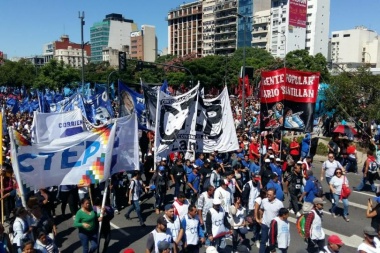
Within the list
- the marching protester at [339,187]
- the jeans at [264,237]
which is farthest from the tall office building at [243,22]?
the jeans at [264,237]

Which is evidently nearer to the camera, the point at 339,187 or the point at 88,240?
the point at 88,240

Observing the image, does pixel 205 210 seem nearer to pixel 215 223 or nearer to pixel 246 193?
pixel 215 223

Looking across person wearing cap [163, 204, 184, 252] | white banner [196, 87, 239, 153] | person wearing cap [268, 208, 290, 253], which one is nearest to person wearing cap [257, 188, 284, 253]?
person wearing cap [268, 208, 290, 253]

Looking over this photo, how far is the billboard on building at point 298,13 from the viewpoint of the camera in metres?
91.9

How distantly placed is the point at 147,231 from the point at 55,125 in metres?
4.35

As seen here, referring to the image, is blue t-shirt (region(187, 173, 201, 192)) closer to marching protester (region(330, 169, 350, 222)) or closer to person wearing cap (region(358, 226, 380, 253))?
marching protester (region(330, 169, 350, 222))

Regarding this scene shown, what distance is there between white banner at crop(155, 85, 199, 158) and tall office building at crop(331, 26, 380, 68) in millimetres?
116192

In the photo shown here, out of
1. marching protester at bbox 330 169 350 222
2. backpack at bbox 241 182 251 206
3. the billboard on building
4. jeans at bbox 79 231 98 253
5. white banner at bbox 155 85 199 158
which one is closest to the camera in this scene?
jeans at bbox 79 231 98 253

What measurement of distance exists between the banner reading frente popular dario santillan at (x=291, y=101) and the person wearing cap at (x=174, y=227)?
6.48 m

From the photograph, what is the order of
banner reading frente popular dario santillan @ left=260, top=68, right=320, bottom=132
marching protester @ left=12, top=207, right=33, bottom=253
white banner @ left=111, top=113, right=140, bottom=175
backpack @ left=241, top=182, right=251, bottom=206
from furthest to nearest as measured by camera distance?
1. banner reading frente popular dario santillan @ left=260, top=68, right=320, bottom=132
2. backpack @ left=241, top=182, right=251, bottom=206
3. white banner @ left=111, top=113, right=140, bottom=175
4. marching protester @ left=12, top=207, right=33, bottom=253

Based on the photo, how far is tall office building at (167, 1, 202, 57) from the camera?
114 m

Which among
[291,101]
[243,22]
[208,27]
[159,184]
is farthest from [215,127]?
[208,27]

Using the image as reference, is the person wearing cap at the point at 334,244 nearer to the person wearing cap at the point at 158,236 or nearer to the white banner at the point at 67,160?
the person wearing cap at the point at 158,236

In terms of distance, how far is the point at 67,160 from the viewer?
290 inches
